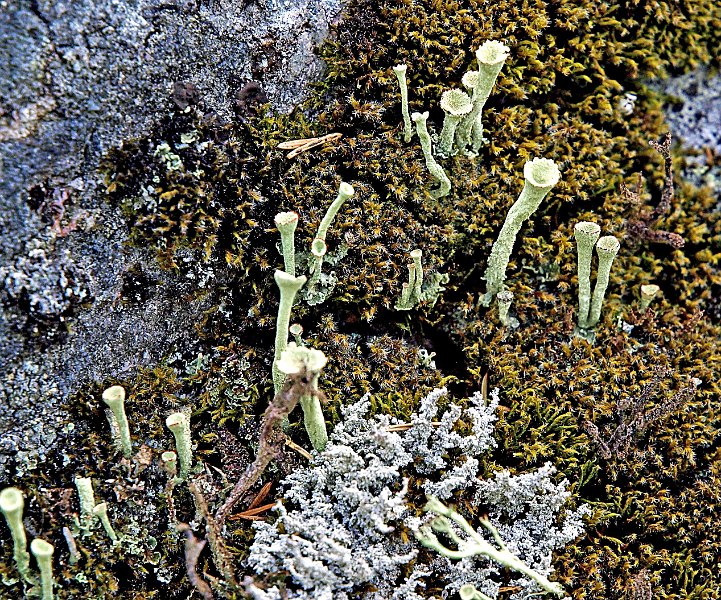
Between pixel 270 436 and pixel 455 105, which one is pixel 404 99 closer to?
pixel 455 105

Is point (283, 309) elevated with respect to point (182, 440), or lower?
elevated

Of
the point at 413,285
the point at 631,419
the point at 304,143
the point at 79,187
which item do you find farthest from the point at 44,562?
the point at 631,419

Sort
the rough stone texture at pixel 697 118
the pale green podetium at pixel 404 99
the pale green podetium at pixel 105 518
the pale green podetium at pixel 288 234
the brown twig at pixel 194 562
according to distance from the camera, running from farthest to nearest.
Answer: the rough stone texture at pixel 697 118 < the pale green podetium at pixel 404 99 < the pale green podetium at pixel 288 234 < the pale green podetium at pixel 105 518 < the brown twig at pixel 194 562

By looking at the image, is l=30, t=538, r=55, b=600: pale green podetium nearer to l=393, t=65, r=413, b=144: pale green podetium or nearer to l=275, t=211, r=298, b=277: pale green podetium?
l=275, t=211, r=298, b=277: pale green podetium

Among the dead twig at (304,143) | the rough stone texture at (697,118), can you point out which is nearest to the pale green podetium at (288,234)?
the dead twig at (304,143)

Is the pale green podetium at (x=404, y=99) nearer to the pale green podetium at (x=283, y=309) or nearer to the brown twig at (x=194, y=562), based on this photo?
the pale green podetium at (x=283, y=309)
